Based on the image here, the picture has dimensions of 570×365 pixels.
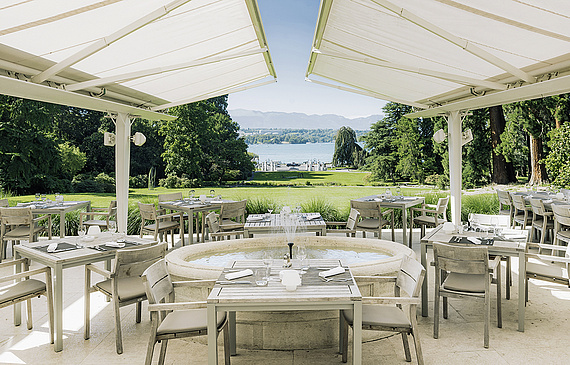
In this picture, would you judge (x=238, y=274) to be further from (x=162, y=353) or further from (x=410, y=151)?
(x=410, y=151)

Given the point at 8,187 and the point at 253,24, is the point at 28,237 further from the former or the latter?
Answer: the point at 8,187

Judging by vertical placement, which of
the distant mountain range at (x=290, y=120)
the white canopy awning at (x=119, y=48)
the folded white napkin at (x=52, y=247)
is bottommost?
the folded white napkin at (x=52, y=247)

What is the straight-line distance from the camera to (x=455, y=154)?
7.06 m

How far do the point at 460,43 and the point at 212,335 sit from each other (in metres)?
3.31

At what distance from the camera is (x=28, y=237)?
20.6ft

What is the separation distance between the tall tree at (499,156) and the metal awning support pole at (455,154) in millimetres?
5900

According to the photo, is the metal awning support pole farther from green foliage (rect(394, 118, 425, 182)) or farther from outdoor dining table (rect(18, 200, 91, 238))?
green foliage (rect(394, 118, 425, 182))

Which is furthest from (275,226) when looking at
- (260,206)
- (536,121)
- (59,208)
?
(536,121)

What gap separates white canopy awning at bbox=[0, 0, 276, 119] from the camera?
126 inches

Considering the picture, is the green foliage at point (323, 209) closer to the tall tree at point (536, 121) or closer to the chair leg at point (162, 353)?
the tall tree at point (536, 121)

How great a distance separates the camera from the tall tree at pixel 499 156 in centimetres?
1234

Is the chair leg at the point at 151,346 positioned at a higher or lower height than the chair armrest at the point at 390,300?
lower

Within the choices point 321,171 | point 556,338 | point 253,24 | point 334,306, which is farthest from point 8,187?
point 556,338

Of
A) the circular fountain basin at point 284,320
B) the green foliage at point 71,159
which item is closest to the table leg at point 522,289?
the circular fountain basin at point 284,320
